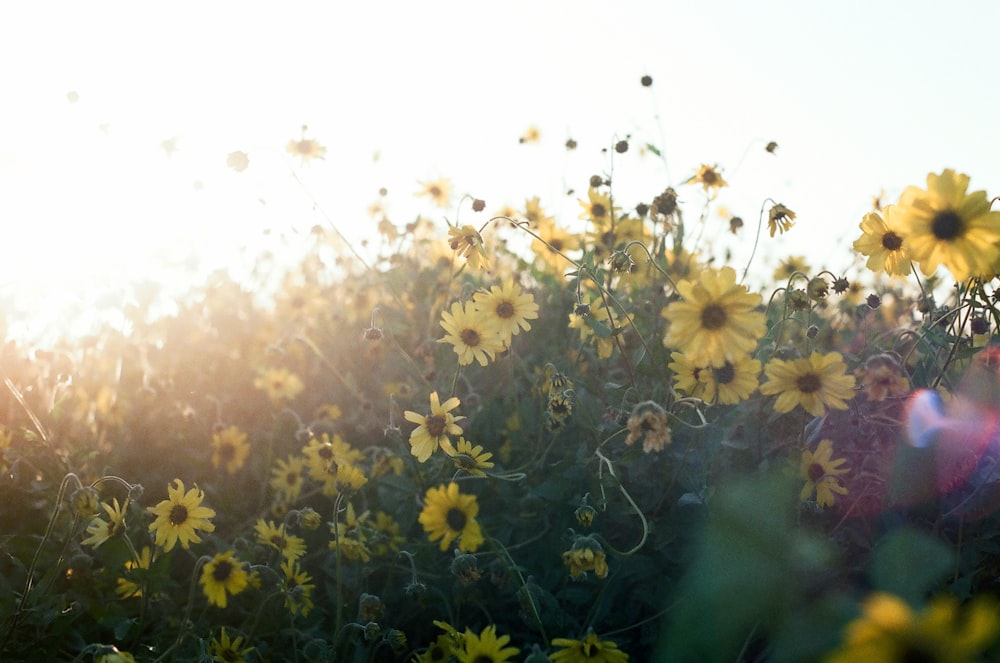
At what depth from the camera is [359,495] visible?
269cm

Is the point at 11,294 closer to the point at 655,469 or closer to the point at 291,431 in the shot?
the point at 291,431

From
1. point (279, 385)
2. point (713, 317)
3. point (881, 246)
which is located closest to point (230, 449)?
point (279, 385)

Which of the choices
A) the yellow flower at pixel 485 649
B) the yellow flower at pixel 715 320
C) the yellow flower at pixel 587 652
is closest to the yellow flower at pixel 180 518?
the yellow flower at pixel 485 649

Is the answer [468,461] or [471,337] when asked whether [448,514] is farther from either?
[471,337]

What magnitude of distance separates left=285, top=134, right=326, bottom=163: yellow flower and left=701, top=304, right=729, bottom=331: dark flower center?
2413 mm

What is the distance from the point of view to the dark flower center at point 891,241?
1.90 meters

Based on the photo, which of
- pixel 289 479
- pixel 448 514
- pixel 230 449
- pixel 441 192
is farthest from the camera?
pixel 441 192

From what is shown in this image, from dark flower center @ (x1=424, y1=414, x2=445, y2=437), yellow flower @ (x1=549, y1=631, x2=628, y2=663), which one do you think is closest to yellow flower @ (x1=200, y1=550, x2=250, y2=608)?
dark flower center @ (x1=424, y1=414, x2=445, y2=437)

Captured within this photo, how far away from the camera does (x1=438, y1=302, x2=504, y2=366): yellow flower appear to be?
2.34 meters

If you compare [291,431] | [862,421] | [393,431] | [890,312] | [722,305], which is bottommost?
[890,312]

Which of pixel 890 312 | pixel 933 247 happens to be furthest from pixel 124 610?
pixel 890 312

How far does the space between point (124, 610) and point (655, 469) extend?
1.55 metres

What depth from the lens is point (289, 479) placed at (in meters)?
2.92

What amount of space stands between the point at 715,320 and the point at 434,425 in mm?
848
